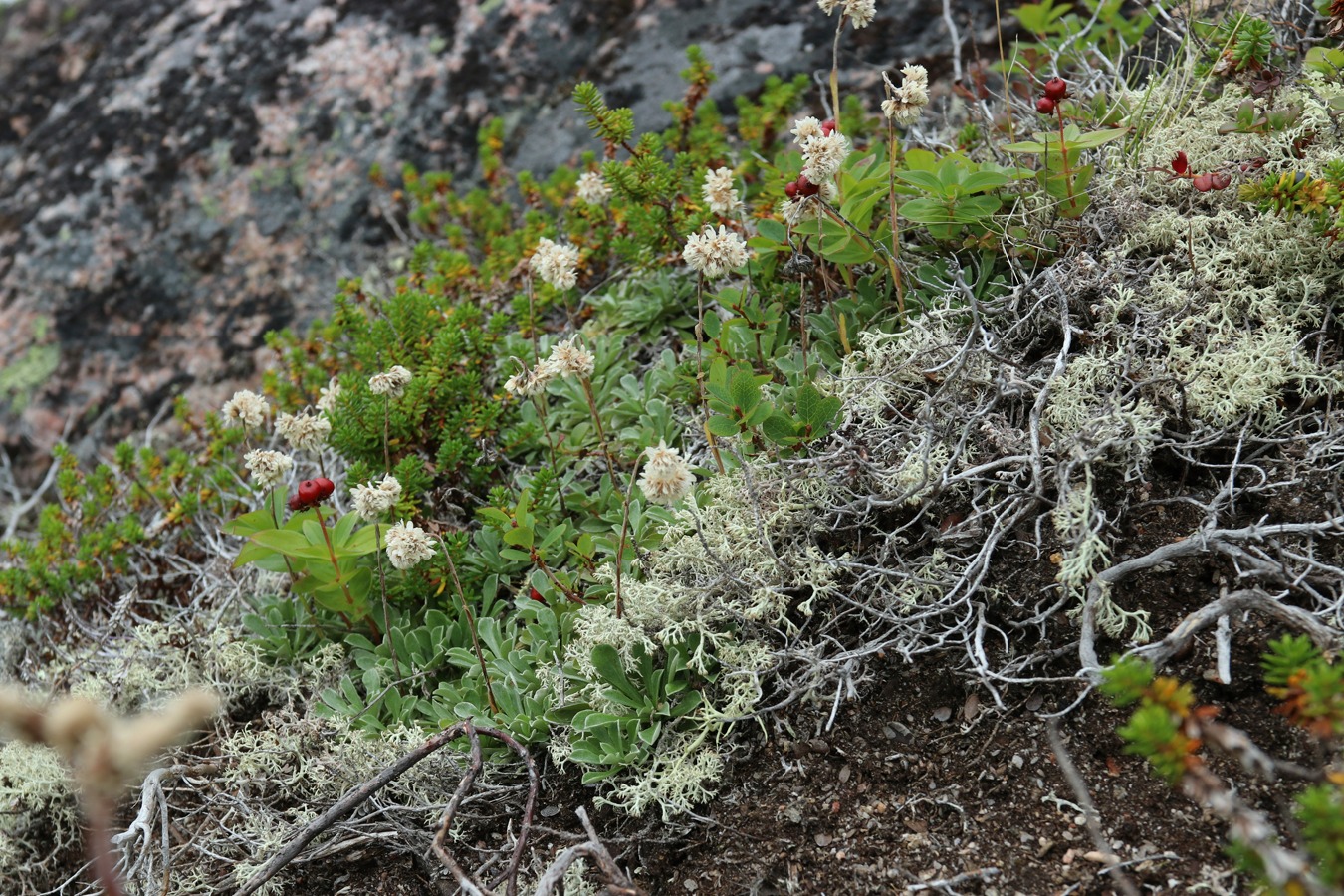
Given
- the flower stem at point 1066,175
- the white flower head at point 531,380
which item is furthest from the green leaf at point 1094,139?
the white flower head at point 531,380

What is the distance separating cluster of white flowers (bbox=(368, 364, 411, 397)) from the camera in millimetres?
2809

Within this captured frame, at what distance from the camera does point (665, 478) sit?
7.22 feet

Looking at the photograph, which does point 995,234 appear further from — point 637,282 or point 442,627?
point 442,627

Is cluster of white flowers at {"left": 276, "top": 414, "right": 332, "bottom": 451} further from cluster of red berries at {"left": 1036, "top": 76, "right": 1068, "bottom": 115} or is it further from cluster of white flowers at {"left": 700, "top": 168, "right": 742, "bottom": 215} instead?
cluster of red berries at {"left": 1036, "top": 76, "right": 1068, "bottom": 115}

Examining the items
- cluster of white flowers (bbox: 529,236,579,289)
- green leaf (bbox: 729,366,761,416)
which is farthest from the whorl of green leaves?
green leaf (bbox: 729,366,761,416)

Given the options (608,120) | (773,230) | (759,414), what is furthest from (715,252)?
(608,120)

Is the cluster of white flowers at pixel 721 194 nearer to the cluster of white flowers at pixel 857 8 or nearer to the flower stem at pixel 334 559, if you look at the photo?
the cluster of white flowers at pixel 857 8

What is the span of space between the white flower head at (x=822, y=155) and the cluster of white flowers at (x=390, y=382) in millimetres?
1265

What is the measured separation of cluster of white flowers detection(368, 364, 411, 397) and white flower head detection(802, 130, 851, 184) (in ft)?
4.15

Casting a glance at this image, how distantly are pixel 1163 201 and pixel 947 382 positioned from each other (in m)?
0.92

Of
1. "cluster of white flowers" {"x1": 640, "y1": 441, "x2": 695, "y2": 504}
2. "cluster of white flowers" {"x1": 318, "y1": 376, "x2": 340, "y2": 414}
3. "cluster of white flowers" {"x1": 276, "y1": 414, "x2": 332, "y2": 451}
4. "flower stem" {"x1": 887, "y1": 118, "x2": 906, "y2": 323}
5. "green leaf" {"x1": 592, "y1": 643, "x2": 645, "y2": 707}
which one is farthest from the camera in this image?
"cluster of white flowers" {"x1": 318, "y1": 376, "x2": 340, "y2": 414}

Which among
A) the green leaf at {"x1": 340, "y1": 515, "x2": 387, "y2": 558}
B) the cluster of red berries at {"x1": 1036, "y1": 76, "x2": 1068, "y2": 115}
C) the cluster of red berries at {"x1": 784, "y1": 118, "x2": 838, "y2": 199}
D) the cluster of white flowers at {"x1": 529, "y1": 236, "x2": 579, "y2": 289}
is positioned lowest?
the green leaf at {"x1": 340, "y1": 515, "x2": 387, "y2": 558}

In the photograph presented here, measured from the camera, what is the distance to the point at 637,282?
3.66 metres

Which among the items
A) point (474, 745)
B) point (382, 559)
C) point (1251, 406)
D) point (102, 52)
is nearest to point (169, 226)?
point (102, 52)
